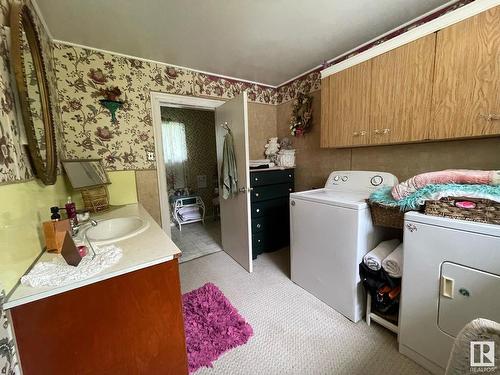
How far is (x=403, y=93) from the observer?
4.82 feet

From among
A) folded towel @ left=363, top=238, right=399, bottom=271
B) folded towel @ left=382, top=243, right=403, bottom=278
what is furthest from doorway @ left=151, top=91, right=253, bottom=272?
→ folded towel @ left=382, top=243, right=403, bottom=278

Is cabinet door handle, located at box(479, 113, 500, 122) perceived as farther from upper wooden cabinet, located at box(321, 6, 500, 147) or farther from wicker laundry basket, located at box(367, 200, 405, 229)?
wicker laundry basket, located at box(367, 200, 405, 229)

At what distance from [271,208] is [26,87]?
2.25 m

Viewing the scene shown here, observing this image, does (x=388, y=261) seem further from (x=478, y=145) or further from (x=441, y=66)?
(x=441, y=66)

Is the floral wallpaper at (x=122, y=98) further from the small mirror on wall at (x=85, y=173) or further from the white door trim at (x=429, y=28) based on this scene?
the white door trim at (x=429, y=28)

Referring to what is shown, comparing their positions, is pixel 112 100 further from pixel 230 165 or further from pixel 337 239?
pixel 337 239

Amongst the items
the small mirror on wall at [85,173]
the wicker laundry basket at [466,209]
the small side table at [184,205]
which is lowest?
the small side table at [184,205]

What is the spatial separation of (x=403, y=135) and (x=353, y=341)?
1.47 m

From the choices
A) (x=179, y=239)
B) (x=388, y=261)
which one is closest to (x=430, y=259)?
(x=388, y=261)

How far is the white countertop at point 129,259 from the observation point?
65 centimetres

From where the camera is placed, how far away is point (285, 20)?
1589 millimetres

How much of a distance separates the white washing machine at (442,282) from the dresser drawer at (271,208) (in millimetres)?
1543

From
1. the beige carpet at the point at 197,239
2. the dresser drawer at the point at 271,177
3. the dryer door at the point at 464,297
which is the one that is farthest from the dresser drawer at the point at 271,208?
the dryer door at the point at 464,297

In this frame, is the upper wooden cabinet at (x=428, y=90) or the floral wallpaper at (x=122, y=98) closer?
the upper wooden cabinet at (x=428, y=90)
